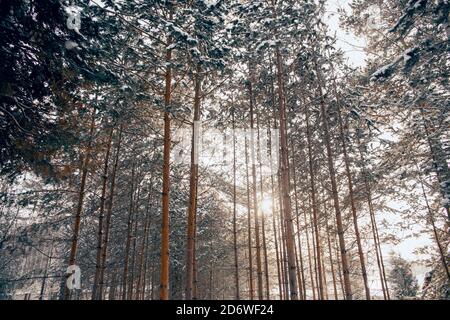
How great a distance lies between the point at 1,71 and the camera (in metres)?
5.39

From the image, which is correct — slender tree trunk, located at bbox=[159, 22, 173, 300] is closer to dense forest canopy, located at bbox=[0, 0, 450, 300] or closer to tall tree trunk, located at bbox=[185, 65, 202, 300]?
dense forest canopy, located at bbox=[0, 0, 450, 300]

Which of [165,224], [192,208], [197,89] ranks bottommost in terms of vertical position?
[165,224]

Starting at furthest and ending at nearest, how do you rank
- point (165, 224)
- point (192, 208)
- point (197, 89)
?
point (197, 89) → point (192, 208) → point (165, 224)

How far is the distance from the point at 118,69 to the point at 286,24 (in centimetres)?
519

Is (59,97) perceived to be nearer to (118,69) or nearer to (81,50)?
(81,50)

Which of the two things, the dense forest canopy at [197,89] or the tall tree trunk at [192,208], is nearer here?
the dense forest canopy at [197,89]

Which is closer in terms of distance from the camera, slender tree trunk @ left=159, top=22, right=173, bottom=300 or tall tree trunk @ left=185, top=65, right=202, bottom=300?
slender tree trunk @ left=159, top=22, right=173, bottom=300

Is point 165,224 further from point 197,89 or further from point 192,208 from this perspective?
point 197,89

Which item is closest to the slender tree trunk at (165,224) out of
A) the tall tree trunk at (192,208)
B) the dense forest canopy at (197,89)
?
the dense forest canopy at (197,89)

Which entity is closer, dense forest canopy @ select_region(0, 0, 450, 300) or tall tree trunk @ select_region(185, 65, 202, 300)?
dense forest canopy @ select_region(0, 0, 450, 300)

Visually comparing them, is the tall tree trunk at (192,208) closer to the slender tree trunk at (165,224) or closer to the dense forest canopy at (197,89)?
the dense forest canopy at (197,89)

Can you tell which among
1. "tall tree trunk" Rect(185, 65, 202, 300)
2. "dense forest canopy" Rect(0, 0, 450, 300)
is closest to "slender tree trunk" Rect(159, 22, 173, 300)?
"dense forest canopy" Rect(0, 0, 450, 300)

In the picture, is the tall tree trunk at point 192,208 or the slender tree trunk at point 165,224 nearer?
the slender tree trunk at point 165,224

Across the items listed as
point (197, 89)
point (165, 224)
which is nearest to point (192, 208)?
point (165, 224)
